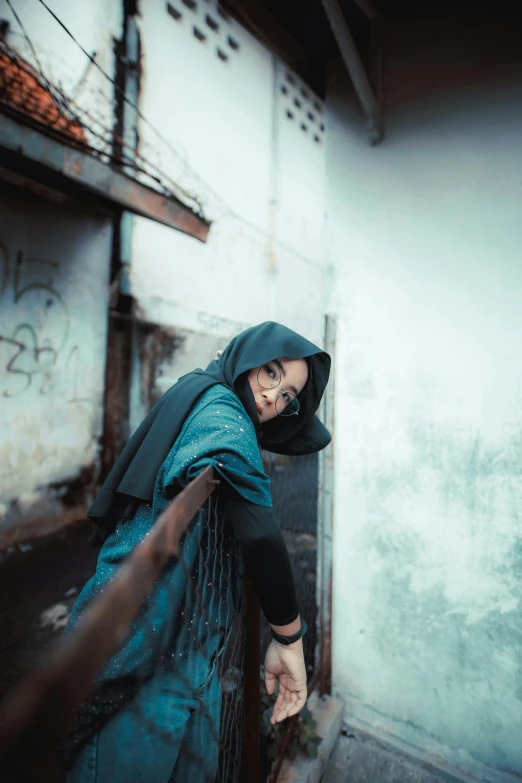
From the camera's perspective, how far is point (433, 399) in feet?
7.72

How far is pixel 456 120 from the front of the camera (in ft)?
7.37

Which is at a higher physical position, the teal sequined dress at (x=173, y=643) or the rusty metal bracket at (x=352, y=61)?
the rusty metal bracket at (x=352, y=61)

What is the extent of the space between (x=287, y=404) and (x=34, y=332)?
290 centimetres

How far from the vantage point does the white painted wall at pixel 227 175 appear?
418 centimetres

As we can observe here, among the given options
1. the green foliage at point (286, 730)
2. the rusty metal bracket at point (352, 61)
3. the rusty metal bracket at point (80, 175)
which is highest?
the rusty metal bracket at point (352, 61)

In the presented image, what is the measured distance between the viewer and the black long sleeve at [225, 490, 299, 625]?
1.03 meters

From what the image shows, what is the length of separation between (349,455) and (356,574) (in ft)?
2.59

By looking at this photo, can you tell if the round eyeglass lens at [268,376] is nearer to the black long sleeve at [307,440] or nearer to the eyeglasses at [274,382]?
the eyeglasses at [274,382]

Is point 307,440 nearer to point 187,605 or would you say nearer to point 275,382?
point 275,382

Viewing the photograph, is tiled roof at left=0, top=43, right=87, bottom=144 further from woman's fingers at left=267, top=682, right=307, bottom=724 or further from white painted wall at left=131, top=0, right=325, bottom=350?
woman's fingers at left=267, top=682, right=307, bottom=724

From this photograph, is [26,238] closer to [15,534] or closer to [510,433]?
[15,534]

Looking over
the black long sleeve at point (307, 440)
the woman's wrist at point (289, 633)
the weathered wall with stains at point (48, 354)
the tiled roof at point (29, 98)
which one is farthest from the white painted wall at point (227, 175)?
the woman's wrist at point (289, 633)

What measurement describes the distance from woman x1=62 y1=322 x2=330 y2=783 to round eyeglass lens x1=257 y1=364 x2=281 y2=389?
185 mm

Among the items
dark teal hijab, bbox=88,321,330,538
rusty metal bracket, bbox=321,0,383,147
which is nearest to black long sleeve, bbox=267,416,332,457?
dark teal hijab, bbox=88,321,330,538
